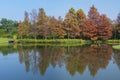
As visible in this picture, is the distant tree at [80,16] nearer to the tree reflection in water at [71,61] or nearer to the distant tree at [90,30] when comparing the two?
the distant tree at [90,30]

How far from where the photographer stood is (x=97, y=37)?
58125mm

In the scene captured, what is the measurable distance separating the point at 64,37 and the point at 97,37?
9484mm

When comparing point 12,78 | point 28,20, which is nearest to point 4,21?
point 28,20

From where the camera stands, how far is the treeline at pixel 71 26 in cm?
5794

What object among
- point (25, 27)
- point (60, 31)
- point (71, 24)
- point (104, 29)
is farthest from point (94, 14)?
point (25, 27)

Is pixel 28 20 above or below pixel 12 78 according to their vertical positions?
above

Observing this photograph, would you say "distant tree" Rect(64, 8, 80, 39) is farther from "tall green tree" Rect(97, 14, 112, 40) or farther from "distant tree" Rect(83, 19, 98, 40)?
"tall green tree" Rect(97, 14, 112, 40)

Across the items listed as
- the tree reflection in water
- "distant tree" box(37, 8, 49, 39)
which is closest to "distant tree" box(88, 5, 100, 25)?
"distant tree" box(37, 8, 49, 39)

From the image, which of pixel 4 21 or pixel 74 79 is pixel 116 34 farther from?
pixel 4 21

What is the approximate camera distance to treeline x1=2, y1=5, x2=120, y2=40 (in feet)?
190

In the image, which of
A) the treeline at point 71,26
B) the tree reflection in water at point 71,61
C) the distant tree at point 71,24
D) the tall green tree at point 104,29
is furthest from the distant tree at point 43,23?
the tree reflection in water at point 71,61

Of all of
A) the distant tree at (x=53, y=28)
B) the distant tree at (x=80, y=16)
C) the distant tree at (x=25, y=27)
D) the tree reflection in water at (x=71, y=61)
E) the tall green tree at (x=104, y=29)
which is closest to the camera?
the tree reflection in water at (x=71, y=61)

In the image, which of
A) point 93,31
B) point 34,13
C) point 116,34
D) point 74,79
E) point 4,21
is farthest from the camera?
point 4,21

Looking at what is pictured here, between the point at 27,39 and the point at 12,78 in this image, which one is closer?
the point at 12,78
